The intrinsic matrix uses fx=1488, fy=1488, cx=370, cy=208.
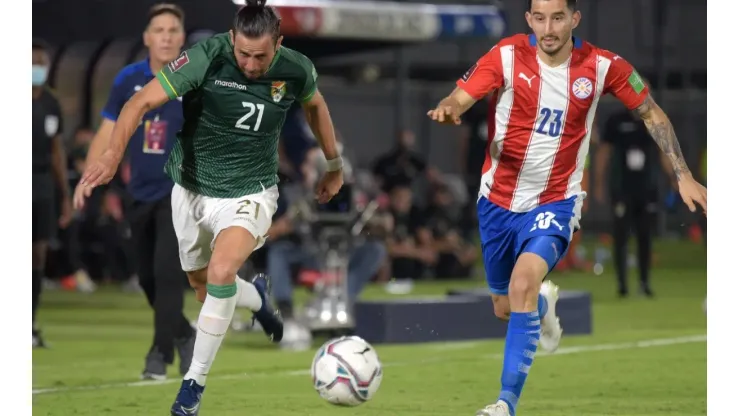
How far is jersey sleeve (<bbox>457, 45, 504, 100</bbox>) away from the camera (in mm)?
7602

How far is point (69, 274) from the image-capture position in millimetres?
19172

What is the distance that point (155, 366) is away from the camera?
9.90 metres

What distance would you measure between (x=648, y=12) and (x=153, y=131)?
2403cm

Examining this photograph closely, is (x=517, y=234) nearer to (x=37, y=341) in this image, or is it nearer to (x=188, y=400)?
(x=188, y=400)

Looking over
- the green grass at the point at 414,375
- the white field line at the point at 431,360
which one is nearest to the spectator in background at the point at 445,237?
the green grass at the point at 414,375

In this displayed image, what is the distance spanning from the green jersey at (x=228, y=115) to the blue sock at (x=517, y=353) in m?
1.63

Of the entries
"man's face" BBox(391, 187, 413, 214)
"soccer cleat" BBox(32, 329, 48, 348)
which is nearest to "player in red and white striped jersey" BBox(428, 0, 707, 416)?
"soccer cleat" BBox(32, 329, 48, 348)

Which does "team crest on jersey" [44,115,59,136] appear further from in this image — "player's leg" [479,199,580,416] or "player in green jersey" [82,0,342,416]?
"player's leg" [479,199,580,416]

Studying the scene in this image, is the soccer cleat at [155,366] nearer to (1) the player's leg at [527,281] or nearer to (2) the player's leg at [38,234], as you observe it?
(2) the player's leg at [38,234]

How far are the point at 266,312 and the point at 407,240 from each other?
11.6 metres

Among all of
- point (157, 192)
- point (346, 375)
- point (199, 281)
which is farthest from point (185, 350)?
point (346, 375)

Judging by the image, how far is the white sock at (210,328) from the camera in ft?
24.8
